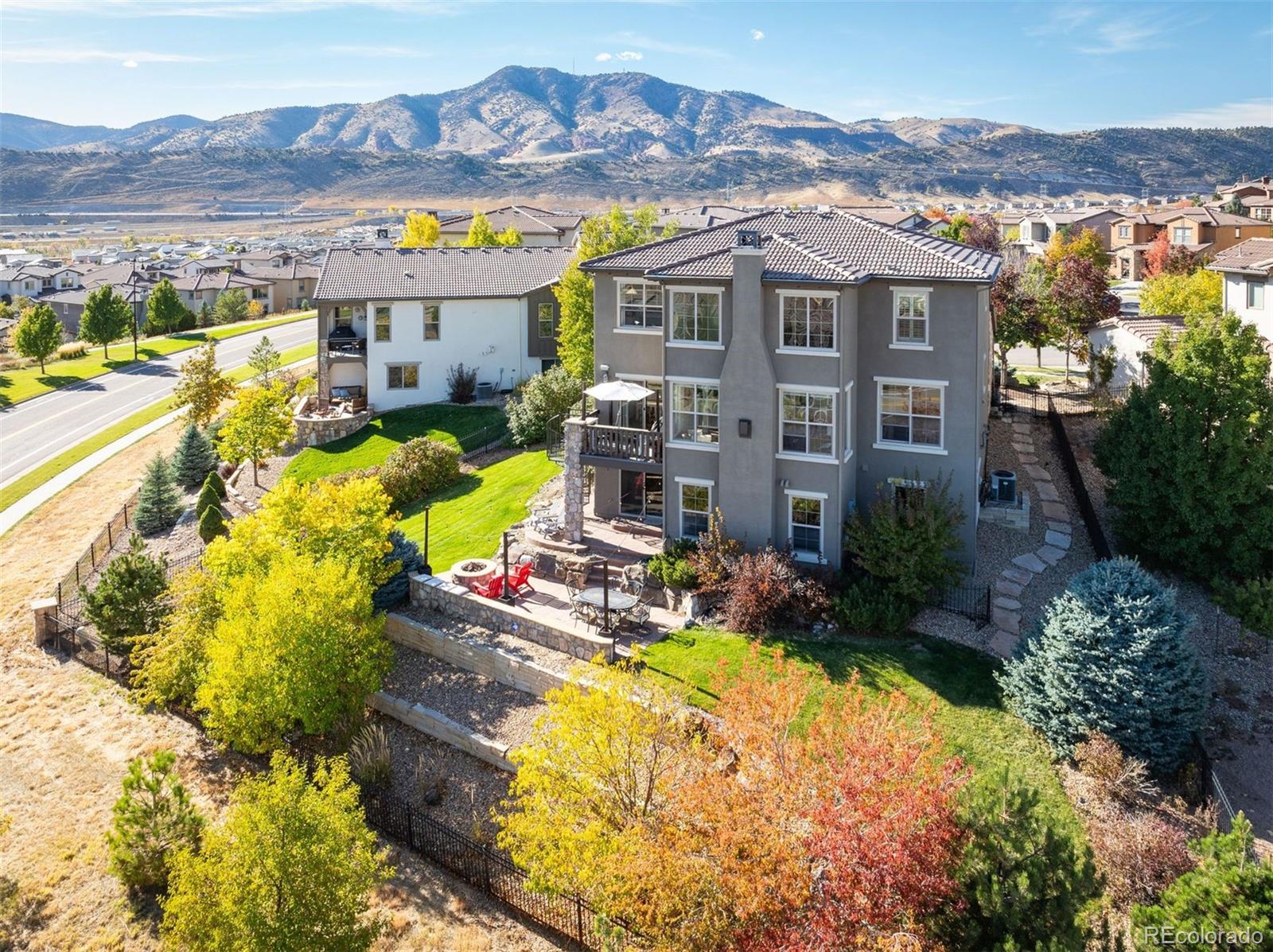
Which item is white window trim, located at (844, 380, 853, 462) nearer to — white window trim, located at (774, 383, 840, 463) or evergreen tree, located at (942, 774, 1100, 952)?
white window trim, located at (774, 383, 840, 463)

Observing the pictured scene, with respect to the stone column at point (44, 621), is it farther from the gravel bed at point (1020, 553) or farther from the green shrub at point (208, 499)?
the gravel bed at point (1020, 553)

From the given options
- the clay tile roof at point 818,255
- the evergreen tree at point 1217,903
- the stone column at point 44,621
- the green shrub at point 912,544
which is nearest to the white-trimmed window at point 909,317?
the clay tile roof at point 818,255

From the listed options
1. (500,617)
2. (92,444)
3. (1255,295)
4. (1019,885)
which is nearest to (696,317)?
(500,617)

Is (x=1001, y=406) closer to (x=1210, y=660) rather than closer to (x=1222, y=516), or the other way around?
(x=1222, y=516)

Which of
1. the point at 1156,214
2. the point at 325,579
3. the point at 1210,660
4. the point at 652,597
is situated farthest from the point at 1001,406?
the point at 1156,214

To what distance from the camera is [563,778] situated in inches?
634

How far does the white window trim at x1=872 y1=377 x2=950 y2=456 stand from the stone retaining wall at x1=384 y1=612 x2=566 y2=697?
35.3 ft

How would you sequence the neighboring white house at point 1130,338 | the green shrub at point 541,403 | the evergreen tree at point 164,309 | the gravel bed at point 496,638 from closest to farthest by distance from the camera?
the gravel bed at point 496,638 → the neighboring white house at point 1130,338 → the green shrub at point 541,403 → the evergreen tree at point 164,309

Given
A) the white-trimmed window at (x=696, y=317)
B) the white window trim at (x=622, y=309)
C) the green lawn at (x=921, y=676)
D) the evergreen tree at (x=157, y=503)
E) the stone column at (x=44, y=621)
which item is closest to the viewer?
the green lawn at (x=921, y=676)

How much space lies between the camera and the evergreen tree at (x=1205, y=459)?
23484mm

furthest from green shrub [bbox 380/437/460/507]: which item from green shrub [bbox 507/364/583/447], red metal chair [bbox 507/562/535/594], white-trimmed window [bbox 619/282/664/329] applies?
white-trimmed window [bbox 619/282/664/329]

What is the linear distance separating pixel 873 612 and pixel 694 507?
5965 mm

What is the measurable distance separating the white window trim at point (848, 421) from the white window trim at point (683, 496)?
12.1ft

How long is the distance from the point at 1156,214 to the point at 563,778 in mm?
97872
